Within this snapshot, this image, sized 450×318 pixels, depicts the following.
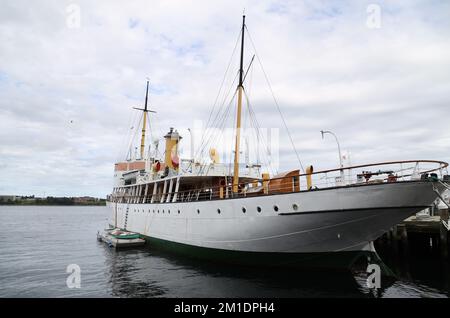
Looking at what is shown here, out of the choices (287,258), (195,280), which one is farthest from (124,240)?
(287,258)

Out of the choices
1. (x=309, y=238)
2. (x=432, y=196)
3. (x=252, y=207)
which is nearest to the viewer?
(x=432, y=196)

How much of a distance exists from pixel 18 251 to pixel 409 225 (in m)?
28.7

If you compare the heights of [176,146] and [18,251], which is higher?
[176,146]

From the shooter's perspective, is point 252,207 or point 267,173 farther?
point 267,173

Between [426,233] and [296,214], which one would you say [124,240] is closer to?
[296,214]

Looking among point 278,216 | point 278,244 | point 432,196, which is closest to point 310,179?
point 278,216

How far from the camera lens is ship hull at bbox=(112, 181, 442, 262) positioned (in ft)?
34.0

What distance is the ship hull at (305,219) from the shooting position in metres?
10.4

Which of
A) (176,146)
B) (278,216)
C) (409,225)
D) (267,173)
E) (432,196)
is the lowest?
(409,225)

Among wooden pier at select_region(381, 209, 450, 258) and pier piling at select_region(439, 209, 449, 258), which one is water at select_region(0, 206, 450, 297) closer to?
pier piling at select_region(439, 209, 449, 258)

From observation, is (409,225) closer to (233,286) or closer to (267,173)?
(267,173)

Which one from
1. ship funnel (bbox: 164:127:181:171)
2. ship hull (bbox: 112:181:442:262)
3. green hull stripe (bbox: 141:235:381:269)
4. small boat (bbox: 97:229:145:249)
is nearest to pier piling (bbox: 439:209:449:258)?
green hull stripe (bbox: 141:235:381:269)

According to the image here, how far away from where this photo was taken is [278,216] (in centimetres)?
1201
